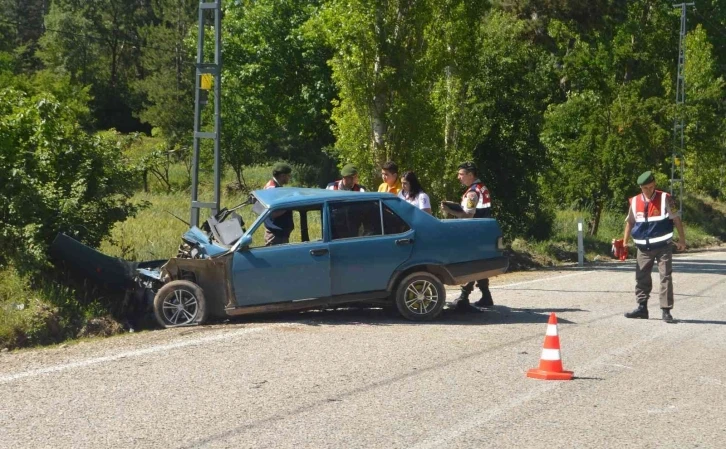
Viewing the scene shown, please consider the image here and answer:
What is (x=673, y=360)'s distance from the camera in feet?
32.2

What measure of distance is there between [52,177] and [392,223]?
471 cm

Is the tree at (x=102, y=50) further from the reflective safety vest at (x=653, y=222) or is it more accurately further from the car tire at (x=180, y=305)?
the reflective safety vest at (x=653, y=222)

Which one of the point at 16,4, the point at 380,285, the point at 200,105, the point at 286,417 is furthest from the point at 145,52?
the point at 286,417

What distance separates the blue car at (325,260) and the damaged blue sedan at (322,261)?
0.01 metres

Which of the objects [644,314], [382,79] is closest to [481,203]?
[644,314]

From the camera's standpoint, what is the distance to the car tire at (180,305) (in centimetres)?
1148

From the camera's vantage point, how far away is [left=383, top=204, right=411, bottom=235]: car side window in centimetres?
1195

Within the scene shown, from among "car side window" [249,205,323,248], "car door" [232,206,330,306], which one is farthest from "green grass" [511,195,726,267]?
"car door" [232,206,330,306]

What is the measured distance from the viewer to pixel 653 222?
12.6 m

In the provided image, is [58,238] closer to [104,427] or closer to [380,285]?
[380,285]

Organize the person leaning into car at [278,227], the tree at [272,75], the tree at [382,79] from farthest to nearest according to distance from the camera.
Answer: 1. the tree at [272,75]
2. the tree at [382,79]
3. the person leaning into car at [278,227]

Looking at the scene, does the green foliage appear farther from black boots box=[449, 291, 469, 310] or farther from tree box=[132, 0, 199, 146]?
tree box=[132, 0, 199, 146]

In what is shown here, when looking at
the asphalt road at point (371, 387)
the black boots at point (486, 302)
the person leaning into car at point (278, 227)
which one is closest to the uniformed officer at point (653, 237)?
the asphalt road at point (371, 387)

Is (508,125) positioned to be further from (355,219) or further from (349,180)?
(355,219)
